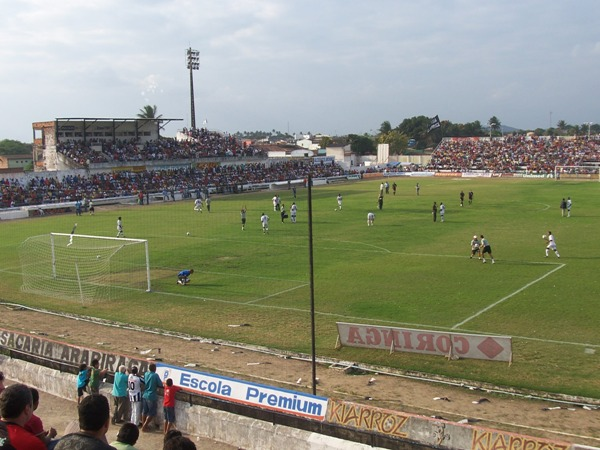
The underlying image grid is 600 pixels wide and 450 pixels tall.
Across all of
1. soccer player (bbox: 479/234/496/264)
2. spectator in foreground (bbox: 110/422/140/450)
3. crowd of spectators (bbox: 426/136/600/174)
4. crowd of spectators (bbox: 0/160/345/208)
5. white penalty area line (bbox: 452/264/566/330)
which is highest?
crowd of spectators (bbox: 426/136/600/174)

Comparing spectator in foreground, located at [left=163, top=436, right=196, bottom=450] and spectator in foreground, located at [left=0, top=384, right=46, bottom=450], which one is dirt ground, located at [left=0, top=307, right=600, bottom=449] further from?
spectator in foreground, located at [left=0, top=384, right=46, bottom=450]

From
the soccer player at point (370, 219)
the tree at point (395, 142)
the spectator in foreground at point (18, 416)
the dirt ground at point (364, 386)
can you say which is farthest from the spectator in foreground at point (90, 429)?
the tree at point (395, 142)

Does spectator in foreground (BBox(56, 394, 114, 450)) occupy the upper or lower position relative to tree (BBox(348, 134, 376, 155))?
lower

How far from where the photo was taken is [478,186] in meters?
77.9

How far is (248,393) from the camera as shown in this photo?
45.0 ft

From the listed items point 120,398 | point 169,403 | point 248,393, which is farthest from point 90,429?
point 120,398

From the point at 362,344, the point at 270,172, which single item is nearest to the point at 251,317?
the point at 362,344

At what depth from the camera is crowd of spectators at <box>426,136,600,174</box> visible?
10219 cm

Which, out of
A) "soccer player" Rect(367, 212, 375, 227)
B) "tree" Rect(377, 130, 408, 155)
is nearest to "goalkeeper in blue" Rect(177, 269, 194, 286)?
"soccer player" Rect(367, 212, 375, 227)

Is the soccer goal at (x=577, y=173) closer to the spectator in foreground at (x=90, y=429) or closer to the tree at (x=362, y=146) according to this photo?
the tree at (x=362, y=146)

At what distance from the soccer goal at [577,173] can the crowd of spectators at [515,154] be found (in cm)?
220

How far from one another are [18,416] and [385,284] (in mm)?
22155

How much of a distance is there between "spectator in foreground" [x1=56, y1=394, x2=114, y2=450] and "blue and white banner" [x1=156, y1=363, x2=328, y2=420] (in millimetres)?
7994

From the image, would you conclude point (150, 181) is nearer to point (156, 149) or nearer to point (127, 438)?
point (156, 149)
